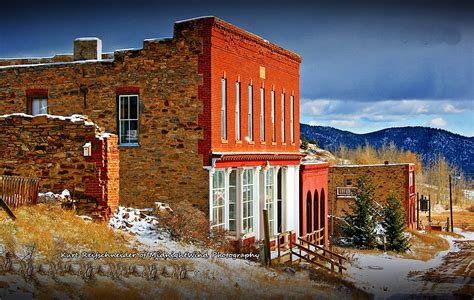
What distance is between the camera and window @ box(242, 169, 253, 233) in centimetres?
2394

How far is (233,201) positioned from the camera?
23359 mm

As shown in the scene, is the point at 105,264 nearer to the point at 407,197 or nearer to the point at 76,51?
the point at 76,51

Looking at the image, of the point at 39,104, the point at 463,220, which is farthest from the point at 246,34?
the point at 463,220

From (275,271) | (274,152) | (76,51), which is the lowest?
(275,271)

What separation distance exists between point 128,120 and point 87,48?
405 centimetres

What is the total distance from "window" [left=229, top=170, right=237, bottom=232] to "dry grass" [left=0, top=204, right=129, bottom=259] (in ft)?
23.4

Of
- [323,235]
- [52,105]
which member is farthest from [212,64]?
[323,235]

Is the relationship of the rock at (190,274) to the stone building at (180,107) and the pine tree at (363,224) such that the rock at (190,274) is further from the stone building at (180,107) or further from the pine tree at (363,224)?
the pine tree at (363,224)

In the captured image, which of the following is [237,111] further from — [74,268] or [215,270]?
[74,268]

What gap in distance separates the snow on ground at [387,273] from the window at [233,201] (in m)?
4.72

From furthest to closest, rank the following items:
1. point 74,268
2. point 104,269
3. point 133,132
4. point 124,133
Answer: point 124,133, point 133,132, point 104,269, point 74,268

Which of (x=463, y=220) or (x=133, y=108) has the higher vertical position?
(x=133, y=108)

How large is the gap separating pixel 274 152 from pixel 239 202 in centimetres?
449

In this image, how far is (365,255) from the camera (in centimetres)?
3475
